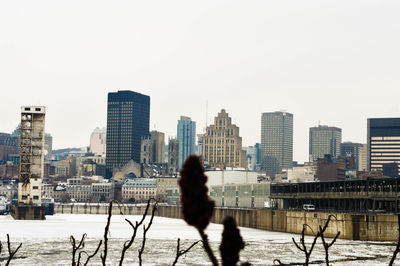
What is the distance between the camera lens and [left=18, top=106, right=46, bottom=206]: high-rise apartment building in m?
189

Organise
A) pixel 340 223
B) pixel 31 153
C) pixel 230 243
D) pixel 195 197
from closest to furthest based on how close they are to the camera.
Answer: pixel 195 197
pixel 230 243
pixel 340 223
pixel 31 153

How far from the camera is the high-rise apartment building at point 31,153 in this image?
189 m

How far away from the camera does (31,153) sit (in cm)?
19262

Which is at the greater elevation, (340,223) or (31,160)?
(31,160)

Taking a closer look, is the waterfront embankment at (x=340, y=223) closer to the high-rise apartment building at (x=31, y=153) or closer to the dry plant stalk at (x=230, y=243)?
the high-rise apartment building at (x=31, y=153)

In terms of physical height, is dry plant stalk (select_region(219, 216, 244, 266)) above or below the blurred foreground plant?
below

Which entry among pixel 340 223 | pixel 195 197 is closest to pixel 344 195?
pixel 340 223

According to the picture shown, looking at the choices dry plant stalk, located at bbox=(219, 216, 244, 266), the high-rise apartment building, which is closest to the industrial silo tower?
the high-rise apartment building

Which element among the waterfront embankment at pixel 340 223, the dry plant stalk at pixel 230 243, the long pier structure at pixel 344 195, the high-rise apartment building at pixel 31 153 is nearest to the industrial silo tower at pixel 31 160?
the high-rise apartment building at pixel 31 153

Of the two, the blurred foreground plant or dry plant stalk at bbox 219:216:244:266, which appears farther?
dry plant stalk at bbox 219:216:244:266

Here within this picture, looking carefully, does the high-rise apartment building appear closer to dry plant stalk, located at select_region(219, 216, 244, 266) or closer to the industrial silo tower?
the industrial silo tower

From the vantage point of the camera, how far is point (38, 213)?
191625mm

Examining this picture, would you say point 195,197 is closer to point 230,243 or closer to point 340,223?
point 230,243

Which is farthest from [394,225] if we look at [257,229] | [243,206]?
[243,206]
